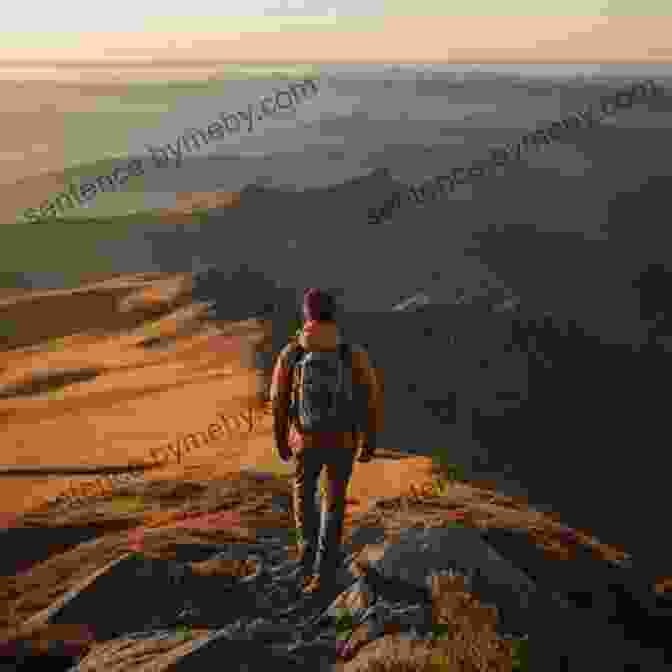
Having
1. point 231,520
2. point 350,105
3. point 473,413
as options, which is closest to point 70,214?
point 350,105

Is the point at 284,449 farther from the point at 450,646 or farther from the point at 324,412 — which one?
the point at 450,646

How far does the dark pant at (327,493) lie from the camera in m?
5.95

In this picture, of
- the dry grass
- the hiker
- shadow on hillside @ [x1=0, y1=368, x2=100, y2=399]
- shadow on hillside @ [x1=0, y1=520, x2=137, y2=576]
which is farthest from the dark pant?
shadow on hillside @ [x1=0, y1=368, x2=100, y2=399]

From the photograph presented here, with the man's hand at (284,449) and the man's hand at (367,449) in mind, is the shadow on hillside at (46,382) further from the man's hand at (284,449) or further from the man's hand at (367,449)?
the man's hand at (367,449)

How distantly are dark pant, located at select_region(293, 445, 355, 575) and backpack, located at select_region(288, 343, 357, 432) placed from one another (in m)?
0.22

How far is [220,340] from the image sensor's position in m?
17.0

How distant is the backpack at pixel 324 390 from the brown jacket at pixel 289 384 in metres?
0.05

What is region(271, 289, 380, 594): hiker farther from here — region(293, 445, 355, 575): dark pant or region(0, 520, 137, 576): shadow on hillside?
region(0, 520, 137, 576): shadow on hillside

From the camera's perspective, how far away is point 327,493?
5.98 metres

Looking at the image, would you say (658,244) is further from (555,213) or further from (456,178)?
(456,178)

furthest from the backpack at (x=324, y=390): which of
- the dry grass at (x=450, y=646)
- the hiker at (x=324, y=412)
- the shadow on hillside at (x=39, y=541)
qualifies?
the shadow on hillside at (x=39, y=541)

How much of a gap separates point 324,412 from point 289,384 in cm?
41

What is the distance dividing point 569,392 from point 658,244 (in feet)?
47.5

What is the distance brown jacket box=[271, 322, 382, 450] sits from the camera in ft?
19.2
